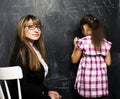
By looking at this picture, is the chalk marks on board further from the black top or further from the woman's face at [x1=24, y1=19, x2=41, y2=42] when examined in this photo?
the black top

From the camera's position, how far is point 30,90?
2.27 m

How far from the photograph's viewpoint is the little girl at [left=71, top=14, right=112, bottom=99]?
2791 millimetres

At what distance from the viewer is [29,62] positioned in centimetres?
226

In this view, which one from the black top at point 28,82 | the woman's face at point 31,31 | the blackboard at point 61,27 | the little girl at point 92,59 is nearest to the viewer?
the black top at point 28,82

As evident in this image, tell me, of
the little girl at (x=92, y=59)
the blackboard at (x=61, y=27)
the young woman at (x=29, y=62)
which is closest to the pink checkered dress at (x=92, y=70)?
the little girl at (x=92, y=59)

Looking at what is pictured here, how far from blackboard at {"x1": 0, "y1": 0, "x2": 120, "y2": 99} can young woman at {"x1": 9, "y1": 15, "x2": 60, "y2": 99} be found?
58 centimetres

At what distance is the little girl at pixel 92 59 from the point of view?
9.16 ft

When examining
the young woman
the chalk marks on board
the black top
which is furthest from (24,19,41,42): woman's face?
the chalk marks on board

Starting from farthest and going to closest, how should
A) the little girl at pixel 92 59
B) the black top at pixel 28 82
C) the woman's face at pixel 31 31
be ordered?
the little girl at pixel 92 59
the woman's face at pixel 31 31
the black top at pixel 28 82

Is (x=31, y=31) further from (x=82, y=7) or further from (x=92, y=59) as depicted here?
(x=82, y=7)

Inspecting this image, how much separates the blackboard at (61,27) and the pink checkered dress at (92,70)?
34 centimetres

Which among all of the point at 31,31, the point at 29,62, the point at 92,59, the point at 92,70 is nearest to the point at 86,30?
the point at 92,59

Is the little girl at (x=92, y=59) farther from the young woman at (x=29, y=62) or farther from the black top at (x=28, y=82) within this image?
the black top at (x=28, y=82)

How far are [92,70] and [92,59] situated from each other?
10 cm
